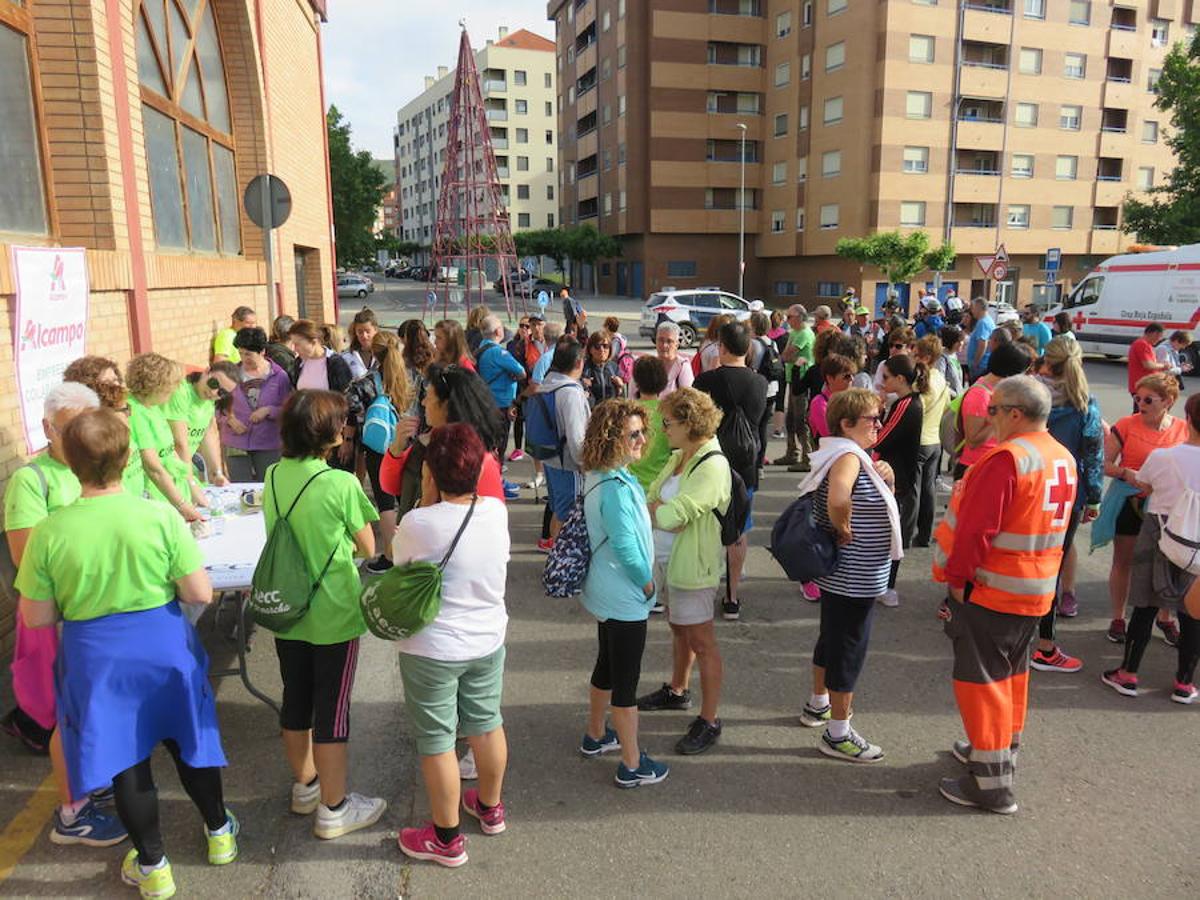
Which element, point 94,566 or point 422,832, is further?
point 422,832

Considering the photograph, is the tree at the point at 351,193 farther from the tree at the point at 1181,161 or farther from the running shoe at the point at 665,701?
the running shoe at the point at 665,701

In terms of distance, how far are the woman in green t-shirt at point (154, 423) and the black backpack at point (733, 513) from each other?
9.28 ft

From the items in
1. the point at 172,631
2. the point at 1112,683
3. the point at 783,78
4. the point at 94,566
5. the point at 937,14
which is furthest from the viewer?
Result: the point at 783,78

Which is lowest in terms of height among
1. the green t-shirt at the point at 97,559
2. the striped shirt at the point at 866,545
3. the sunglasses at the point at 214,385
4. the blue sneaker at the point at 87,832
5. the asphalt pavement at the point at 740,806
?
the asphalt pavement at the point at 740,806

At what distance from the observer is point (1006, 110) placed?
140 ft

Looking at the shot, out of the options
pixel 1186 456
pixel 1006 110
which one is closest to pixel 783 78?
pixel 1006 110

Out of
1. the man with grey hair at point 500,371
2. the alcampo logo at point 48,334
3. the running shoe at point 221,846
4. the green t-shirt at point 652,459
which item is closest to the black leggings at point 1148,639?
the green t-shirt at point 652,459

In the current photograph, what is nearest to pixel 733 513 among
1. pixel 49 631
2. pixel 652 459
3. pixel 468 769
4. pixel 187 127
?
pixel 652 459

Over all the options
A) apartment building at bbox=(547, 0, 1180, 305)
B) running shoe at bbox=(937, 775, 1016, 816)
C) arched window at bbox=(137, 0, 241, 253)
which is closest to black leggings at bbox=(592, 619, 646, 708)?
running shoe at bbox=(937, 775, 1016, 816)

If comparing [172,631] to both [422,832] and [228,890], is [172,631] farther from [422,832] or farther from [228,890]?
[422,832]

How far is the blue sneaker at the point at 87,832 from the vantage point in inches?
128

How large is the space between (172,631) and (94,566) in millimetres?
348

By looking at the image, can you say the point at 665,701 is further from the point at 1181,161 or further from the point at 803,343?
the point at 1181,161

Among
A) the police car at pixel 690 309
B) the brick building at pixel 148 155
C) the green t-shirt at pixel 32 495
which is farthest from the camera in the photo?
the police car at pixel 690 309
